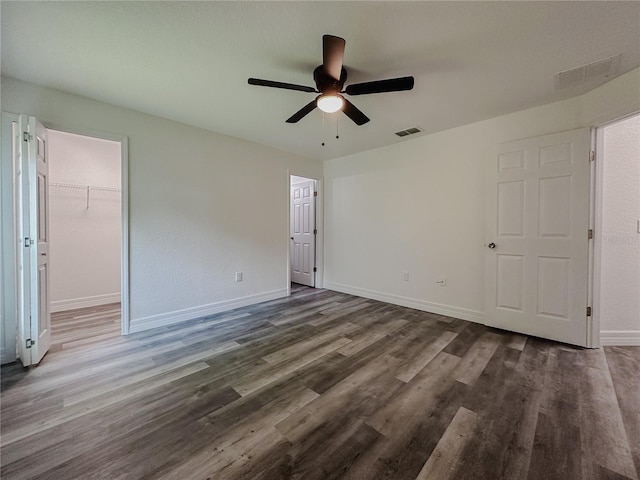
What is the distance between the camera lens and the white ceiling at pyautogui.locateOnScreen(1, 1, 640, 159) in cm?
151

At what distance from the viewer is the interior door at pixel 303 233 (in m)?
5.01

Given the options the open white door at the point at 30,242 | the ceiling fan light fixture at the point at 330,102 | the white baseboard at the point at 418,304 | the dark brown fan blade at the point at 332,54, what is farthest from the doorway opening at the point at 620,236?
the open white door at the point at 30,242

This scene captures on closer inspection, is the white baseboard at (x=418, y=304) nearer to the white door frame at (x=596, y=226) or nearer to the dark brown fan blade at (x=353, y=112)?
the white door frame at (x=596, y=226)

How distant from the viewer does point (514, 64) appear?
1.98 m

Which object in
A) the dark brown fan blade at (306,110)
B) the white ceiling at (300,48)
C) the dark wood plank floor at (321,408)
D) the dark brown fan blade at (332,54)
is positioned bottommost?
the dark wood plank floor at (321,408)

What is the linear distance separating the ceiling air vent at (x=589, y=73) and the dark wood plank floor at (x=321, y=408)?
245 centimetres

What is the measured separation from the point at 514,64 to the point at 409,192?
185 cm

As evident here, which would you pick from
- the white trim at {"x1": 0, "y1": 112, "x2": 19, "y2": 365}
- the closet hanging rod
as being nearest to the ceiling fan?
the white trim at {"x1": 0, "y1": 112, "x2": 19, "y2": 365}

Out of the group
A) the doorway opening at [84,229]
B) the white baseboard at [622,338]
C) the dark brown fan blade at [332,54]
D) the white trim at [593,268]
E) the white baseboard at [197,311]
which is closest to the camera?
the dark brown fan blade at [332,54]

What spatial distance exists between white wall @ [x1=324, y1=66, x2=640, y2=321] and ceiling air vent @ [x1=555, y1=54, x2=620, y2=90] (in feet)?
0.64

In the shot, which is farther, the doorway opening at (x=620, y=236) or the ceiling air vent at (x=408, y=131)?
the ceiling air vent at (x=408, y=131)

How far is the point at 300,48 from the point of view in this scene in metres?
1.80

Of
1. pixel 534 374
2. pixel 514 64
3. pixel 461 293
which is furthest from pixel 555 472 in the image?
pixel 514 64

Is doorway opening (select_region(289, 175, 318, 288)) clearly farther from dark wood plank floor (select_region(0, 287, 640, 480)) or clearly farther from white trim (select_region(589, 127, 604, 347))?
white trim (select_region(589, 127, 604, 347))
